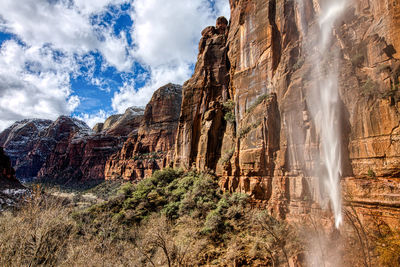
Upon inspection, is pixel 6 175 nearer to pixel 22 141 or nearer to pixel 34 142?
pixel 34 142

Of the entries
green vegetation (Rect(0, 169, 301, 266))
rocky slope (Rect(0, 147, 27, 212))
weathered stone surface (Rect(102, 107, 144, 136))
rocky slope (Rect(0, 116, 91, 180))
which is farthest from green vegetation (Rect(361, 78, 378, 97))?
rocky slope (Rect(0, 116, 91, 180))

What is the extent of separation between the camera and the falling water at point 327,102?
14.0 m

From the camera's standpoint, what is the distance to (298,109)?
55.7ft

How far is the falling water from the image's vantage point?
46.0 ft

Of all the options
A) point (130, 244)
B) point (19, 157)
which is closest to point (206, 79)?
point (130, 244)

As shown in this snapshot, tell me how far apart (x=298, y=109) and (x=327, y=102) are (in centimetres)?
242

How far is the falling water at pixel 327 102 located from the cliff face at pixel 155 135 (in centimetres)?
Result: 4844

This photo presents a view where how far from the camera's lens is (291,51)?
19109 millimetres

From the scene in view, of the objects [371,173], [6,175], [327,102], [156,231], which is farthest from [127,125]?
[371,173]

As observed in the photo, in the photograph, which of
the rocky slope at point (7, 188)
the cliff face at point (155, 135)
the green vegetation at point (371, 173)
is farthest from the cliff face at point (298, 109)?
the cliff face at point (155, 135)

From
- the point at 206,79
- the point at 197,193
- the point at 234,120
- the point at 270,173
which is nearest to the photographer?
the point at 270,173

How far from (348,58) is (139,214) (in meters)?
27.4

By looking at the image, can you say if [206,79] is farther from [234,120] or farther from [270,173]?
[270,173]

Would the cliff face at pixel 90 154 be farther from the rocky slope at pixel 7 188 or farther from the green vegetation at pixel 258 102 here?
the green vegetation at pixel 258 102
